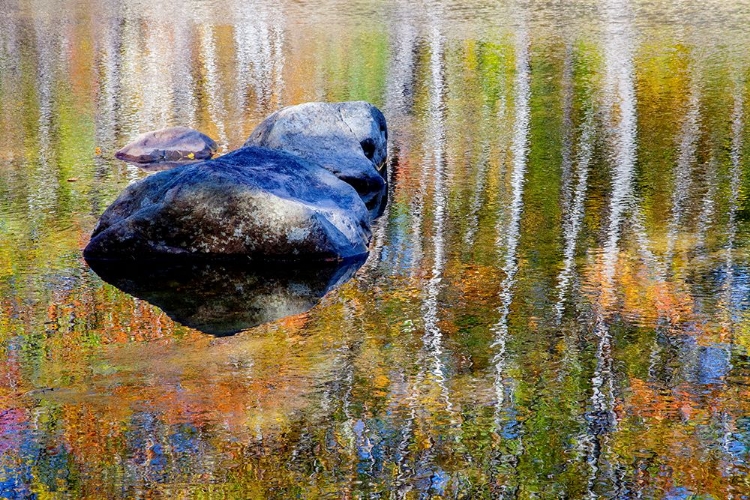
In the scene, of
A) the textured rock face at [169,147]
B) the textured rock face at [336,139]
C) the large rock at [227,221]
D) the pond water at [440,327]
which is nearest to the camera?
the pond water at [440,327]

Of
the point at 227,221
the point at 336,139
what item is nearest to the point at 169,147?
the point at 336,139

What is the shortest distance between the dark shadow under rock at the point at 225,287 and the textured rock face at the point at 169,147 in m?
3.69

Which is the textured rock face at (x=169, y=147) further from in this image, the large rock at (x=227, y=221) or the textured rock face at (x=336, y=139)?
the large rock at (x=227, y=221)

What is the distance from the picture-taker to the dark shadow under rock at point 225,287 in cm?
726

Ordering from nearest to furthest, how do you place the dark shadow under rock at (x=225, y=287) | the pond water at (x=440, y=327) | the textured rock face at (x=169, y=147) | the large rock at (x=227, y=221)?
the pond water at (x=440, y=327) → the dark shadow under rock at (x=225, y=287) → the large rock at (x=227, y=221) → the textured rock face at (x=169, y=147)

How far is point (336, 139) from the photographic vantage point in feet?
35.8

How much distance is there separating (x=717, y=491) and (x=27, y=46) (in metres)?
18.9

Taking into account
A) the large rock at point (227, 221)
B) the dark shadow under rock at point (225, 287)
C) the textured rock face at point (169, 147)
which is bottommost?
the textured rock face at point (169, 147)

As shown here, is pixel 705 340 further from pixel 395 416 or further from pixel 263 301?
pixel 263 301

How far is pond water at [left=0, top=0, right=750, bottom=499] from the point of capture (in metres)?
5.03

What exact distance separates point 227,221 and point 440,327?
7.34 ft

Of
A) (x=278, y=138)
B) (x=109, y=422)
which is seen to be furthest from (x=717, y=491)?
(x=278, y=138)

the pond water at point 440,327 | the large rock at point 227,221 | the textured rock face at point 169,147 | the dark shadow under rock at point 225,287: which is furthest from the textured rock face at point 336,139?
the dark shadow under rock at point 225,287

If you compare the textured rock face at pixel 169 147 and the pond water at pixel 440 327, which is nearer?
the pond water at pixel 440 327
